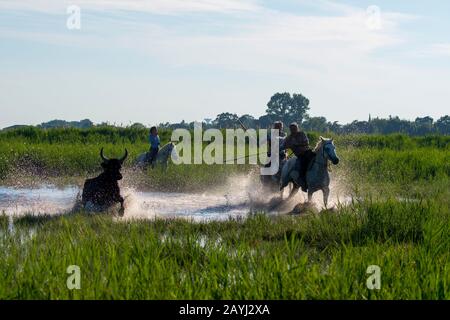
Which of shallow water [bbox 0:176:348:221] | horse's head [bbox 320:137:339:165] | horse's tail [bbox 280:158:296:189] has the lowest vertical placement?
shallow water [bbox 0:176:348:221]

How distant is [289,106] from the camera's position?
7519 centimetres

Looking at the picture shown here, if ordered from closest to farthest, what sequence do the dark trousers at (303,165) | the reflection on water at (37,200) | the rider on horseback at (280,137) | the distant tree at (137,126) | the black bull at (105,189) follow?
the black bull at (105,189)
the reflection on water at (37,200)
the dark trousers at (303,165)
the rider on horseback at (280,137)
the distant tree at (137,126)

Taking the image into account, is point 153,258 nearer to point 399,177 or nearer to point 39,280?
point 39,280

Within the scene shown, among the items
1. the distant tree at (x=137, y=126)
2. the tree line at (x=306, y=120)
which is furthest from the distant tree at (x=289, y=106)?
the distant tree at (x=137, y=126)

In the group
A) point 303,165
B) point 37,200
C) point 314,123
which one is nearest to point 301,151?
point 303,165

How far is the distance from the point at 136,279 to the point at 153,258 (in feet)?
3.49

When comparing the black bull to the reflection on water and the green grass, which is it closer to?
the reflection on water

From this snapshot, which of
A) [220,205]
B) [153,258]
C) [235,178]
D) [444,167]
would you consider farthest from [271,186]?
[153,258]

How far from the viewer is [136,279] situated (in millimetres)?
5590

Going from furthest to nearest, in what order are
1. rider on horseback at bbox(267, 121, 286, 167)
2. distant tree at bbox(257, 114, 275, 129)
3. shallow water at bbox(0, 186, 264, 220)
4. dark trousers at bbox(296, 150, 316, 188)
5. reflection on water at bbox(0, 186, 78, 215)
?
distant tree at bbox(257, 114, 275, 129), rider on horseback at bbox(267, 121, 286, 167), dark trousers at bbox(296, 150, 316, 188), reflection on water at bbox(0, 186, 78, 215), shallow water at bbox(0, 186, 264, 220)

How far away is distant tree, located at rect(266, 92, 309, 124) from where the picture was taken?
244 ft

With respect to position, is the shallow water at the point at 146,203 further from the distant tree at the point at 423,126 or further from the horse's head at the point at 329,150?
the distant tree at the point at 423,126

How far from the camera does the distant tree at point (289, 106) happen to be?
2933 inches

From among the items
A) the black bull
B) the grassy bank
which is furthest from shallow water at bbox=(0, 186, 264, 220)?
the grassy bank
